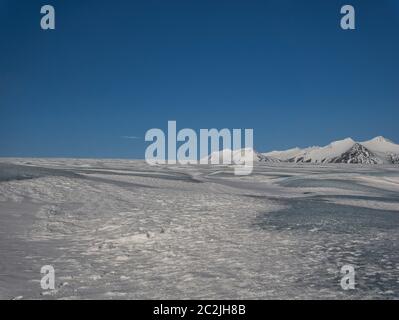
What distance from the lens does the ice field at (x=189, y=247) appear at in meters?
8.14

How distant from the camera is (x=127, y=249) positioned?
37.8ft

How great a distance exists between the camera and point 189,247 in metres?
11.7

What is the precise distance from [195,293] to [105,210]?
10.4m

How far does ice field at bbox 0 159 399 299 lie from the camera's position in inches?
320

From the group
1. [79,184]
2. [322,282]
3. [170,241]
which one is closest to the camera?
[322,282]
